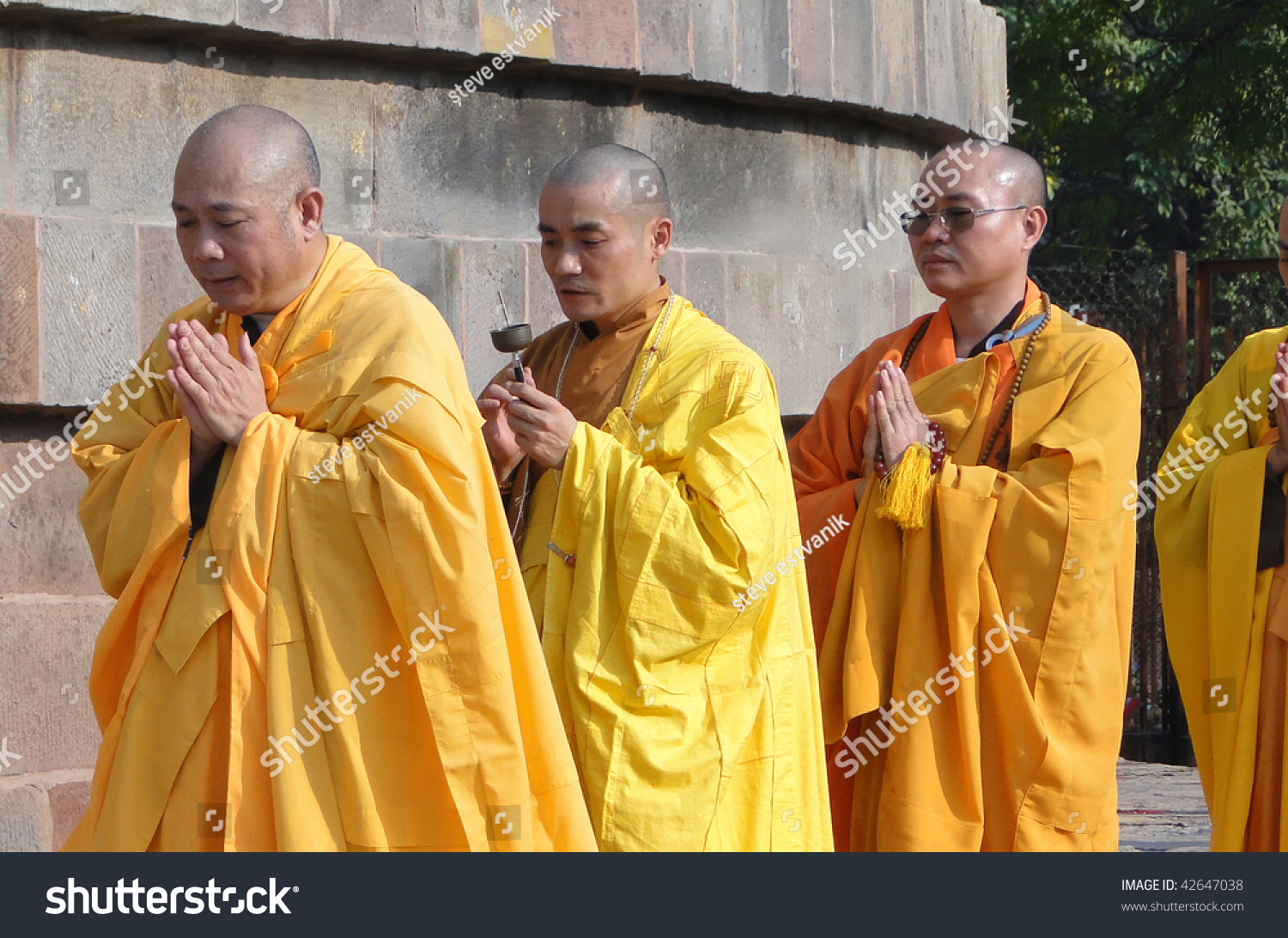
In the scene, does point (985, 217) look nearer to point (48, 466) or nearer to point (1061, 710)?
point (1061, 710)

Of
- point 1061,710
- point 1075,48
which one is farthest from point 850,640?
point 1075,48

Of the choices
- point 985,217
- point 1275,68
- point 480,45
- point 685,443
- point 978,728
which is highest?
point 1275,68

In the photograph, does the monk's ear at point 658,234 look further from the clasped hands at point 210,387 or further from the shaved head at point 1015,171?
the clasped hands at point 210,387

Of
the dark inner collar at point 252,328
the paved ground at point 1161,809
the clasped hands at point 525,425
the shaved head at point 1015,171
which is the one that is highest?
the shaved head at point 1015,171

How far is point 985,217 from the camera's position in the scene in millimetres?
4934

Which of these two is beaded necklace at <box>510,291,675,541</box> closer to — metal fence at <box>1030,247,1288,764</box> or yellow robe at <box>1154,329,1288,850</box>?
yellow robe at <box>1154,329,1288,850</box>

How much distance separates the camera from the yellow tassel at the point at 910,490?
4.62 meters

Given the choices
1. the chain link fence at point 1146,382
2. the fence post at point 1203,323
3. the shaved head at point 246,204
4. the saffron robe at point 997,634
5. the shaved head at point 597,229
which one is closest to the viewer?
the shaved head at point 246,204

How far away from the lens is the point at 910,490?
4625mm

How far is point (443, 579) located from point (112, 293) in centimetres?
219

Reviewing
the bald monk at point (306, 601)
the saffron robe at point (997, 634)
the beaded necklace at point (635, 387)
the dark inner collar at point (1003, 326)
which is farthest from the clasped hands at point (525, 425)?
the dark inner collar at point (1003, 326)

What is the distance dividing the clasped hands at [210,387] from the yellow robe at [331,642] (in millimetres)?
44

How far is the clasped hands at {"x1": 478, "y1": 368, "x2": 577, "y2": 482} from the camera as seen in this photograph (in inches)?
160

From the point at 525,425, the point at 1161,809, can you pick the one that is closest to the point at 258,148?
the point at 525,425
